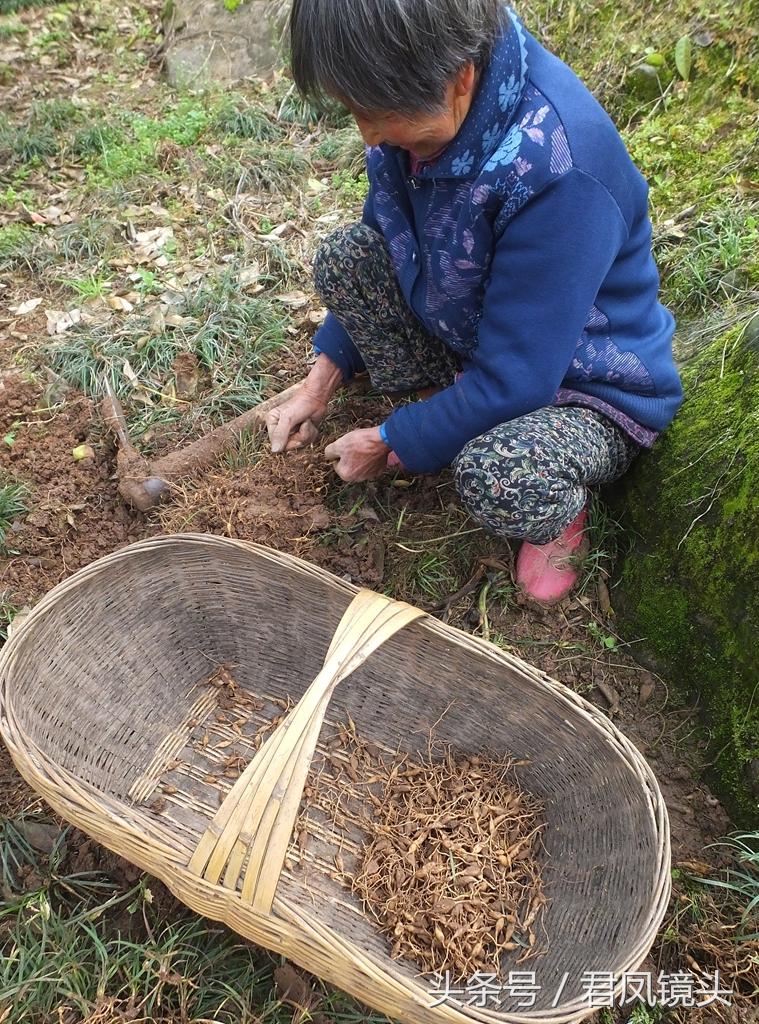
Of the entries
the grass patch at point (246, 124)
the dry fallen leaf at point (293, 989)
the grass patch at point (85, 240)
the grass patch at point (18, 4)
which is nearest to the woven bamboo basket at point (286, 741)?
the dry fallen leaf at point (293, 989)

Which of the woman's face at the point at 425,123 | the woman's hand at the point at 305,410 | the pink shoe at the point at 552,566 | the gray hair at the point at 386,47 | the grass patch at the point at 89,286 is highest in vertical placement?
the gray hair at the point at 386,47

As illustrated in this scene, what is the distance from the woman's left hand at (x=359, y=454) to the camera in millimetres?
1950

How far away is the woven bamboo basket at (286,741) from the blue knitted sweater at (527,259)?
54 centimetres

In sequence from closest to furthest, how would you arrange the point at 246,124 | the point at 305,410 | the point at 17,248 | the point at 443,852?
the point at 443,852 → the point at 305,410 → the point at 17,248 → the point at 246,124

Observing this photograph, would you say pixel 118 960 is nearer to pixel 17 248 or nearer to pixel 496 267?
pixel 496 267

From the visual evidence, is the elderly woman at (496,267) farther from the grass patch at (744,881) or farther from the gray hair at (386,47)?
the grass patch at (744,881)

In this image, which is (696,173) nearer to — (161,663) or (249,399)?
(249,399)

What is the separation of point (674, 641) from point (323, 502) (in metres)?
1.05

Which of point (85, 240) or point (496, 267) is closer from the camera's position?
point (496, 267)

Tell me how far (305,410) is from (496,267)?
3.03 ft

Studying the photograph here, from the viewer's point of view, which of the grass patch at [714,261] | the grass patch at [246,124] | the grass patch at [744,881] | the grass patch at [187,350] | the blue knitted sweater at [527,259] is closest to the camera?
the blue knitted sweater at [527,259]

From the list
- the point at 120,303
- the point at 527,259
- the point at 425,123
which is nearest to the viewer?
the point at 425,123

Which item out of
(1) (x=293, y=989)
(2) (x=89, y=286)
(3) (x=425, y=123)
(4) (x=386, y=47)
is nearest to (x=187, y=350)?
(2) (x=89, y=286)

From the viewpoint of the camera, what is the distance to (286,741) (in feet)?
4.59
